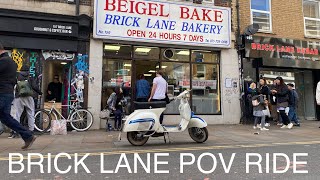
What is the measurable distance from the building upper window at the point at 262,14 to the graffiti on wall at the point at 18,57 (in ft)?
31.3

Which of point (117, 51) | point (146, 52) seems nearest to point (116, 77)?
point (117, 51)

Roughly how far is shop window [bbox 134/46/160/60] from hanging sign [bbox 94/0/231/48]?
17.9 inches

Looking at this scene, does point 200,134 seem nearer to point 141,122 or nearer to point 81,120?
point 141,122

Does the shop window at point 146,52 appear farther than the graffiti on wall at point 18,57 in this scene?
Yes

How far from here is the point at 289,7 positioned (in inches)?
589

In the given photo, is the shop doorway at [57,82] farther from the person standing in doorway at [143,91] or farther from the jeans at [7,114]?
the jeans at [7,114]

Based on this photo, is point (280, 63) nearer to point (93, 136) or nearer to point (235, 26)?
point (235, 26)

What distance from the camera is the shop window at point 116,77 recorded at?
475 inches

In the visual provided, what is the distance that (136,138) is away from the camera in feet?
25.7

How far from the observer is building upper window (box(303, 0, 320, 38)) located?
50.4 feet

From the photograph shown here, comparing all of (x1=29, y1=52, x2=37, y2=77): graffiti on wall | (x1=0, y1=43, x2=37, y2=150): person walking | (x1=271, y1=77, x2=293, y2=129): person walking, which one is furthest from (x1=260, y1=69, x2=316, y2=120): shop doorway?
(x1=0, y1=43, x2=37, y2=150): person walking

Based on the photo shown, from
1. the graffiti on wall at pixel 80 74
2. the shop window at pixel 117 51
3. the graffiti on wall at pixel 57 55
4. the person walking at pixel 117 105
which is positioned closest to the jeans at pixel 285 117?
the person walking at pixel 117 105

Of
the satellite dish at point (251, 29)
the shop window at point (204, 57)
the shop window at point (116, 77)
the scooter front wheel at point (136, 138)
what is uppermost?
the satellite dish at point (251, 29)

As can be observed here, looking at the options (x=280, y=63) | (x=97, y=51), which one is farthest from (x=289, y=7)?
(x=97, y=51)
